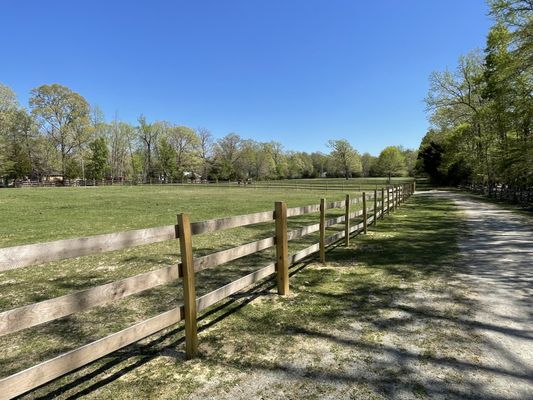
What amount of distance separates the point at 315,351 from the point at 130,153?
9037 centimetres

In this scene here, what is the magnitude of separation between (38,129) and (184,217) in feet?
223

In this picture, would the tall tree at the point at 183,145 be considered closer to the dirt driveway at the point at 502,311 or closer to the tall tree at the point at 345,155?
the tall tree at the point at 345,155

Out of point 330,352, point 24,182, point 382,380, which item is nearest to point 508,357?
point 382,380

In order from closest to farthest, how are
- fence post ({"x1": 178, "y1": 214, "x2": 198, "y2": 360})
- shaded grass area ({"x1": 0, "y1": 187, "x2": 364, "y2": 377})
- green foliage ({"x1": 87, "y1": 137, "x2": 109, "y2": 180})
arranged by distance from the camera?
A: fence post ({"x1": 178, "y1": 214, "x2": 198, "y2": 360})
shaded grass area ({"x1": 0, "y1": 187, "x2": 364, "y2": 377})
green foliage ({"x1": 87, "y1": 137, "x2": 109, "y2": 180})

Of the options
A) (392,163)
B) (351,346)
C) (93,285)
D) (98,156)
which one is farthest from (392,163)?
(351,346)

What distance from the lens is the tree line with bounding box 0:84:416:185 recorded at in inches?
2245

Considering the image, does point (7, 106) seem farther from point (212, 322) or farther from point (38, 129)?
point (212, 322)

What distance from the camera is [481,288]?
18.5 feet

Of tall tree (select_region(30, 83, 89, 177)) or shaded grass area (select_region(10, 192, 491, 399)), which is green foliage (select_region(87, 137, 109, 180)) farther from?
shaded grass area (select_region(10, 192, 491, 399))

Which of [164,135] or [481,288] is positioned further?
[164,135]

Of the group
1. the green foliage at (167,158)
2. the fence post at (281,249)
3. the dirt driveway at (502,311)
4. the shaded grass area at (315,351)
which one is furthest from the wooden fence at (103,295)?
the green foliage at (167,158)

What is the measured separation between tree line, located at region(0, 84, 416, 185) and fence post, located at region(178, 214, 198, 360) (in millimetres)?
58549

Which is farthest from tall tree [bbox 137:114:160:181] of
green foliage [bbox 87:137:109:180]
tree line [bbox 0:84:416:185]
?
green foliage [bbox 87:137:109:180]

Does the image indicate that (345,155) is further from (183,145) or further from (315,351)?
(315,351)
